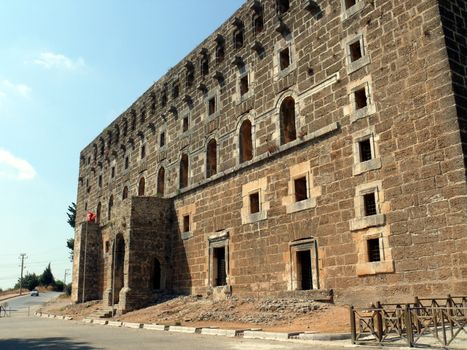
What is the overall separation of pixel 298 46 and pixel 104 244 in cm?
2119

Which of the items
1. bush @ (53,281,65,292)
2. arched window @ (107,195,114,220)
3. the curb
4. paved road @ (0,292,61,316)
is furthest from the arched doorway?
bush @ (53,281,65,292)

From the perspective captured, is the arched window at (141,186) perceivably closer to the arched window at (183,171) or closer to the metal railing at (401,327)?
the arched window at (183,171)

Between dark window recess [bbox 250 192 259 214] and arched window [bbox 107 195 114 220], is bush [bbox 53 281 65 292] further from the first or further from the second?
dark window recess [bbox 250 192 259 214]

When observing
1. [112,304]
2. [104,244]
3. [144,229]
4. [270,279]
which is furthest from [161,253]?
[104,244]

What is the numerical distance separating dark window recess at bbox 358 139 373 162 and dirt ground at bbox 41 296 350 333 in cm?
465

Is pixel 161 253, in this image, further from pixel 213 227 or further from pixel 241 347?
pixel 241 347

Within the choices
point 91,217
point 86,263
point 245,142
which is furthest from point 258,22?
point 91,217

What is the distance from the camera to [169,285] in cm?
2356

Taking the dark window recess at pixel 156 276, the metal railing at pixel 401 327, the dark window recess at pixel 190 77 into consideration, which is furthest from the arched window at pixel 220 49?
the metal railing at pixel 401 327

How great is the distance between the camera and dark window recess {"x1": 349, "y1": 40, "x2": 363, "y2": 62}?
51.3 ft

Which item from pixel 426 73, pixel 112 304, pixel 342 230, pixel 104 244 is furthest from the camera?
pixel 104 244

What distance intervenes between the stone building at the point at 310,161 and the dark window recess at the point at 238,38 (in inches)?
2.1

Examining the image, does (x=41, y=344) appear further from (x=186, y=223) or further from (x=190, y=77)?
(x=190, y=77)

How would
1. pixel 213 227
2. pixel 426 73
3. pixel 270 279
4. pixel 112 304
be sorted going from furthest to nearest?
pixel 112 304
pixel 213 227
pixel 270 279
pixel 426 73
